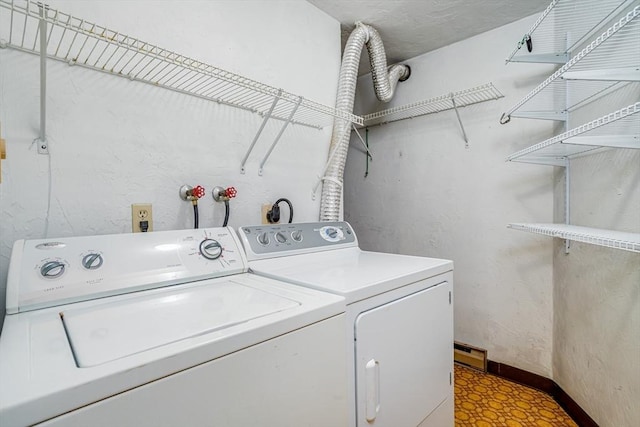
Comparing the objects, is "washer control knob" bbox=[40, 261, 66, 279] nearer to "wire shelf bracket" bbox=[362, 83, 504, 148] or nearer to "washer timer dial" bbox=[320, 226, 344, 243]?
"washer timer dial" bbox=[320, 226, 344, 243]

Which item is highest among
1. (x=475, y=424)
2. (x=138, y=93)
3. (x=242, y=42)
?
(x=242, y=42)

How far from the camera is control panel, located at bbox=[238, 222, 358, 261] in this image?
1.36 m

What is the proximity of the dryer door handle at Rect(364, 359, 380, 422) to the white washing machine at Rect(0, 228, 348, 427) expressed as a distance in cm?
13

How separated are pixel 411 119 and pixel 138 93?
2.17 m

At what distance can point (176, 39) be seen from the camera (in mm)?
1387

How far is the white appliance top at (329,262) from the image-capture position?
1031mm

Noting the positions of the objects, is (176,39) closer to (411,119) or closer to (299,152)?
(299,152)

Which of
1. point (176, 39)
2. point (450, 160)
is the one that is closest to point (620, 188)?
point (450, 160)

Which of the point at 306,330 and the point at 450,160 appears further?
the point at 450,160

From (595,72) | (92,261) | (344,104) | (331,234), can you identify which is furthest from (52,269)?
(595,72)

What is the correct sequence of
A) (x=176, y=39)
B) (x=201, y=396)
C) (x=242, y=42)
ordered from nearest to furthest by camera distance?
(x=201, y=396)
(x=176, y=39)
(x=242, y=42)

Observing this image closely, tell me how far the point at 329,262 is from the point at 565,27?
1.97 meters

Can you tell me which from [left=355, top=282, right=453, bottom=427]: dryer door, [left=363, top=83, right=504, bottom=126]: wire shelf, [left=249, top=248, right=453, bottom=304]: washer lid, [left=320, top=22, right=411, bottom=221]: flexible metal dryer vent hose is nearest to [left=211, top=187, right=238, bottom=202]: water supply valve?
[left=249, top=248, right=453, bottom=304]: washer lid

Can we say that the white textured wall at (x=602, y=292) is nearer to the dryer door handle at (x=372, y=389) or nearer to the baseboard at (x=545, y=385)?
the baseboard at (x=545, y=385)
